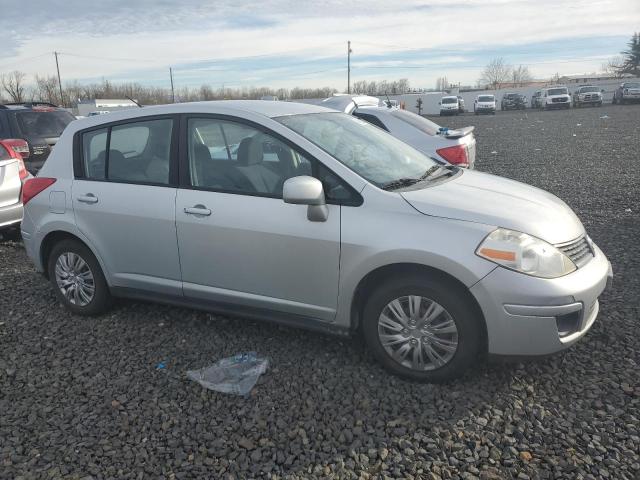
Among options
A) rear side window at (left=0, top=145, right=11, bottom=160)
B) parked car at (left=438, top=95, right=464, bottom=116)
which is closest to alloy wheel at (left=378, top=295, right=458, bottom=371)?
rear side window at (left=0, top=145, right=11, bottom=160)

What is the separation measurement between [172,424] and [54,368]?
126 cm

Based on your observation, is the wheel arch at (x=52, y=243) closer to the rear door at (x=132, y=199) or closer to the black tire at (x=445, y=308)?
the rear door at (x=132, y=199)

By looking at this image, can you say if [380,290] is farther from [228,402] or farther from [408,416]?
[228,402]

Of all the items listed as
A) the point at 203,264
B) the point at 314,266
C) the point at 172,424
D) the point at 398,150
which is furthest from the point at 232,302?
the point at 398,150

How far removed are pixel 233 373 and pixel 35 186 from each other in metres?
2.51

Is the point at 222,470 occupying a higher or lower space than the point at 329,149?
lower

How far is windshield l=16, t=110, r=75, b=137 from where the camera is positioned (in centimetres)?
943

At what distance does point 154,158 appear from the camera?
13.4ft

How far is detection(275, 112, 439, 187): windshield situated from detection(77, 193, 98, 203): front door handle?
5.45 ft

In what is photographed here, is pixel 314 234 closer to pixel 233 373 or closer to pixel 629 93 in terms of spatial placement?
pixel 233 373

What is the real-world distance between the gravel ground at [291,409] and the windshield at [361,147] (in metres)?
1.28

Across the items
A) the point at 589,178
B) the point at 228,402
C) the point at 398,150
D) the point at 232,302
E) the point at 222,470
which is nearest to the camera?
the point at 222,470

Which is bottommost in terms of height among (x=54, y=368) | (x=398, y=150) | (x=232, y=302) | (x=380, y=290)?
(x=54, y=368)

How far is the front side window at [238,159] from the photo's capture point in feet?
11.8
